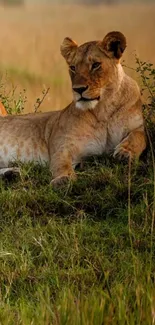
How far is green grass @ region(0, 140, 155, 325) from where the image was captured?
3285 mm

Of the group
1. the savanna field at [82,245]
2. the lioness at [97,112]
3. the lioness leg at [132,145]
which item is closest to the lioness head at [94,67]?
the lioness at [97,112]

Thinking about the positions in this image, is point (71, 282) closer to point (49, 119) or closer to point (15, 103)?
point (49, 119)

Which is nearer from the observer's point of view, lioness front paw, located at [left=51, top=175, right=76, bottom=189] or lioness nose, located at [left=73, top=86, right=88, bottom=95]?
lioness front paw, located at [left=51, top=175, right=76, bottom=189]

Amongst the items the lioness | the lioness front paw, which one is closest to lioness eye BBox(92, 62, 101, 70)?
Answer: the lioness

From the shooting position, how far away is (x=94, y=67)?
17.9 feet

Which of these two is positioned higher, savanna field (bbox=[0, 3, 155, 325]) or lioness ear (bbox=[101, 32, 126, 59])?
lioness ear (bbox=[101, 32, 126, 59])

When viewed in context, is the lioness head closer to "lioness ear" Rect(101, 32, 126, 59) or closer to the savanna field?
"lioness ear" Rect(101, 32, 126, 59)

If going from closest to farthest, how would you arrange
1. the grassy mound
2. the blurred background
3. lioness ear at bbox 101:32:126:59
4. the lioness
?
1. the grassy mound
2. the lioness
3. lioness ear at bbox 101:32:126:59
4. the blurred background

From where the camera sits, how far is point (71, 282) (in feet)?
12.9

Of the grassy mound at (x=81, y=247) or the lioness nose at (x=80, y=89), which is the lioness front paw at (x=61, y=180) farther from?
the lioness nose at (x=80, y=89)

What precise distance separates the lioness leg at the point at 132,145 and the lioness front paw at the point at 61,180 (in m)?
0.32

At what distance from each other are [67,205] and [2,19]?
1890 cm

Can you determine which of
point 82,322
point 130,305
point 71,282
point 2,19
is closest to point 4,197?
point 71,282

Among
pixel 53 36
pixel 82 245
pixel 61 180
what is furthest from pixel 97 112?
pixel 53 36
